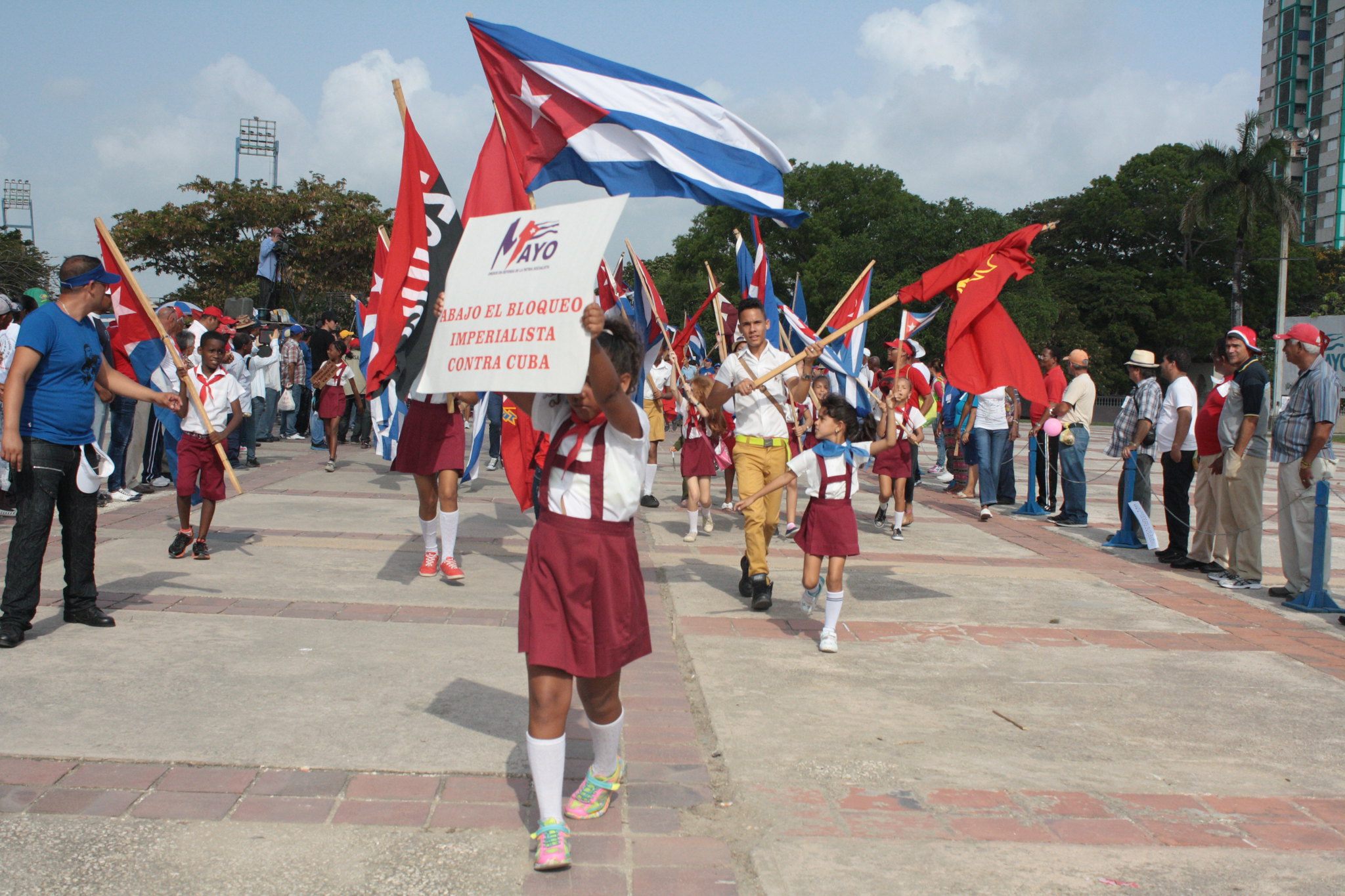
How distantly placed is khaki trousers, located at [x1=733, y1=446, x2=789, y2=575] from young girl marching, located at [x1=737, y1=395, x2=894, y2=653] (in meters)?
0.48

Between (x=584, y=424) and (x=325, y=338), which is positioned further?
(x=325, y=338)

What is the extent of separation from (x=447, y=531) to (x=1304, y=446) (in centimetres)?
605

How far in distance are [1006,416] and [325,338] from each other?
12387 mm

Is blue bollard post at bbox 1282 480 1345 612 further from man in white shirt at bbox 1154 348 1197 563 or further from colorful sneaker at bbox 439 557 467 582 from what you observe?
colorful sneaker at bbox 439 557 467 582

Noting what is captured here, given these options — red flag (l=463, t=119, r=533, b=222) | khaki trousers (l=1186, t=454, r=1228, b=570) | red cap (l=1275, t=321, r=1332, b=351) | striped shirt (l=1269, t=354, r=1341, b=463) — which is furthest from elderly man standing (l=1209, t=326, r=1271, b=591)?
red flag (l=463, t=119, r=533, b=222)

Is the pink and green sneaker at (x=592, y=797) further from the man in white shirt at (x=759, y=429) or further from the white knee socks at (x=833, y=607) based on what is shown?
the man in white shirt at (x=759, y=429)

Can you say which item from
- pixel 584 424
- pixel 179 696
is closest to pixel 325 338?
pixel 179 696

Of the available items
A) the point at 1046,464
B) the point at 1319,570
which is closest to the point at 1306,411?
the point at 1319,570

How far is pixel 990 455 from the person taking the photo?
1230 centimetres

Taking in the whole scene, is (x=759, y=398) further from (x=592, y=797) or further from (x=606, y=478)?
(x=592, y=797)

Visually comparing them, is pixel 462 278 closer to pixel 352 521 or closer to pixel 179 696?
pixel 179 696

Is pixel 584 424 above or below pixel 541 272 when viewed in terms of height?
below

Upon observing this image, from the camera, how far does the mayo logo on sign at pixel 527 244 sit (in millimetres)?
3182

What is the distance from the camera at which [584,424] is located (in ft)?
10.7
